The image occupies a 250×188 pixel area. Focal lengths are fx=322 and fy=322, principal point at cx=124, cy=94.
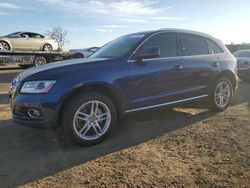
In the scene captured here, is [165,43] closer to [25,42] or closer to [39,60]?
[39,60]

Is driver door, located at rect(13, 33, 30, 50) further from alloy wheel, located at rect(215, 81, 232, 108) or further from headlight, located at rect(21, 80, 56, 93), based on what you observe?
headlight, located at rect(21, 80, 56, 93)

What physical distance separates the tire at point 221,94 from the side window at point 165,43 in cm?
140

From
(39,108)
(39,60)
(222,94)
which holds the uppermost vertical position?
(39,60)

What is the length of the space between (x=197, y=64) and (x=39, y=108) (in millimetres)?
3274

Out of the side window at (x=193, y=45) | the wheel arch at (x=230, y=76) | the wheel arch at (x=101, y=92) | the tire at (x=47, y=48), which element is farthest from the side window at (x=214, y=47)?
the tire at (x=47, y=48)

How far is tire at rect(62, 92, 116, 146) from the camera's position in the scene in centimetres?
465

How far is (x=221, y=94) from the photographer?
7.07m

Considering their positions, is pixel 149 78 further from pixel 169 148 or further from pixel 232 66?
pixel 232 66

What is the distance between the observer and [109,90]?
5027 mm

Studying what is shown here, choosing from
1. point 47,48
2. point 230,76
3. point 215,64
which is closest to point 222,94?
point 230,76

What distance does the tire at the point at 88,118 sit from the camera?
4.65m

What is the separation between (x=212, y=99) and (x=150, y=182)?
3.59 m

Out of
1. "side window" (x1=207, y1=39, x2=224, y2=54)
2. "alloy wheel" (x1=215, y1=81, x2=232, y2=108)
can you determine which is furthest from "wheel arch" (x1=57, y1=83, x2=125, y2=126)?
Answer: "side window" (x1=207, y1=39, x2=224, y2=54)

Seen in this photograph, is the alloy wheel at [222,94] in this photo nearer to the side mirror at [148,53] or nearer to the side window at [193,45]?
the side window at [193,45]
